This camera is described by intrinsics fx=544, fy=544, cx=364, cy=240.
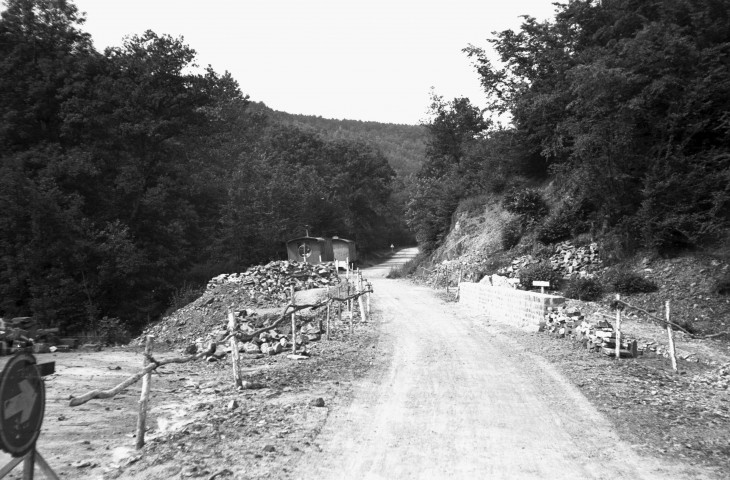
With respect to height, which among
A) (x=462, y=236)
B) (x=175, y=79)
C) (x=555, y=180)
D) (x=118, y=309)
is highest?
(x=175, y=79)

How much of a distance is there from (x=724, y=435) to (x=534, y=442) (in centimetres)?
Answer: 259

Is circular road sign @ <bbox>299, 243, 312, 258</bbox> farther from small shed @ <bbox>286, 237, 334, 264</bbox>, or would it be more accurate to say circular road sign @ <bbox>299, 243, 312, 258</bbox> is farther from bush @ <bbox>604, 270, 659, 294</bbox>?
bush @ <bbox>604, 270, 659, 294</bbox>

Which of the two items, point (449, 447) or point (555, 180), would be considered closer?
point (449, 447)

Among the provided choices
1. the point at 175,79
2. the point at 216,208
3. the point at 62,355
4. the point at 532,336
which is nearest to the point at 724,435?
the point at 532,336

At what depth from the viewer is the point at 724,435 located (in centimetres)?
707

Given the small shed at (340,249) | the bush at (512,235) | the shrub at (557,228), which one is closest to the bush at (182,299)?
the bush at (512,235)

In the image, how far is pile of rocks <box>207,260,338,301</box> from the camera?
2900 centimetres

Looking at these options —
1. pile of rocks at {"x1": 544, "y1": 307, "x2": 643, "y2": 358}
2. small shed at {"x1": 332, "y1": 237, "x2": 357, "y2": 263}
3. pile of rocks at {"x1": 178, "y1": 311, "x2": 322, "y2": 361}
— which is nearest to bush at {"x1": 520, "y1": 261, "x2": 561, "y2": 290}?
pile of rocks at {"x1": 544, "y1": 307, "x2": 643, "y2": 358}

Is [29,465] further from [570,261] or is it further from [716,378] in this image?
[570,261]

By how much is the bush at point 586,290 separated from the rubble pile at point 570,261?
7.11ft

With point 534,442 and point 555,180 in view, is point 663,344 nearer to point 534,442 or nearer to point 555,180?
point 534,442

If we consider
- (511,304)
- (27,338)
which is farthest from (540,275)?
(27,338)

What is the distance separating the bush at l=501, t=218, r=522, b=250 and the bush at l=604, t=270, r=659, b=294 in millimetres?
10689

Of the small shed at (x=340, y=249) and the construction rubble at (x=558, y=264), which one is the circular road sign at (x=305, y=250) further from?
the construction rubble at (x=558, y=264)
